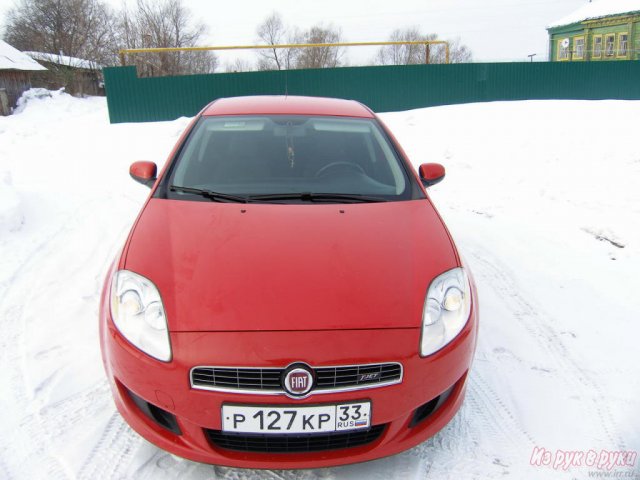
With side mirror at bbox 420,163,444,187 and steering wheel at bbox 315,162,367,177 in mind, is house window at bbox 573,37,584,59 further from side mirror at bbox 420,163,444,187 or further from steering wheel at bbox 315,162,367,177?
steering wheel at bbox 315,162,367,177

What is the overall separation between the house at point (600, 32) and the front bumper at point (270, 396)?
29.5 m

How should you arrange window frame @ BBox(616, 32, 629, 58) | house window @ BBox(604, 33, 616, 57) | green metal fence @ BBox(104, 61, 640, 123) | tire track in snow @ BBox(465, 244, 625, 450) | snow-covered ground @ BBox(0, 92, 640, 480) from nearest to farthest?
snow-covered ground @ BBox(0, 92, 640, 480), tire track in snow @ BBox(465, 244, 625, 450), green metal fence @ BBox(104, 61, 640, 123), window frame @ BBox(616, 32, 629, 58), house window @ BBox(604, 33, 616, 57)

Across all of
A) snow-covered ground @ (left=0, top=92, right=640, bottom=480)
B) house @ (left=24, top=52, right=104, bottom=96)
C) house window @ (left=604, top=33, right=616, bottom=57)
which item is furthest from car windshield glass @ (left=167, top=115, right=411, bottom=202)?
house window @ (left=604, top=33, right=616, bottom=57)

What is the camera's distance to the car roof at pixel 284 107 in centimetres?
326

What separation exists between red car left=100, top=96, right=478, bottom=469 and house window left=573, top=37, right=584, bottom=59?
3561cm

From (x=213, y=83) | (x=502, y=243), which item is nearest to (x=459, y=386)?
(x=502, y=243)

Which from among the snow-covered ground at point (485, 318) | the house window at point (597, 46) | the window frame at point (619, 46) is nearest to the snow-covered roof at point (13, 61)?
the snow-covered ground at point (485, 318)

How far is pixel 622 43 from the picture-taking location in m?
29.0

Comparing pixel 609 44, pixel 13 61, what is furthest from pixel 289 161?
pixel 609 44

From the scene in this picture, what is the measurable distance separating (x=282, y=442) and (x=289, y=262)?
0.70m

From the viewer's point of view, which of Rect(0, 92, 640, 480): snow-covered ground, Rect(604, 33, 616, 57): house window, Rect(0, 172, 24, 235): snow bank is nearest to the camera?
Rect(0, 92, 640, 480): snow-covered ground

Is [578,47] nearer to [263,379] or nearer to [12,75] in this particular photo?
[12,75]

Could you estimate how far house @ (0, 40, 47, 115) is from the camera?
1901 centimetres

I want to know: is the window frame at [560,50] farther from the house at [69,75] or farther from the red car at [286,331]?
the red car at [286,331]
